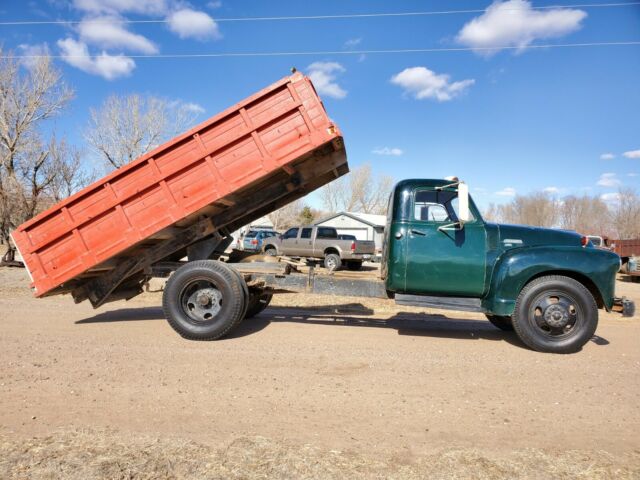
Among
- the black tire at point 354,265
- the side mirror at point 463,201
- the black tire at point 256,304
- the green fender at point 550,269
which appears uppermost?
the side mirror at point 463,201

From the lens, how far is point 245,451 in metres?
2.72

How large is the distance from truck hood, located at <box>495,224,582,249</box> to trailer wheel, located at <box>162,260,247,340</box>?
3.55 metres

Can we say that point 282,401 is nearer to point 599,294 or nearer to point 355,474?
point 355,474

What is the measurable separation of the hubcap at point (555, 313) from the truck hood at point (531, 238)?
2.30 ft

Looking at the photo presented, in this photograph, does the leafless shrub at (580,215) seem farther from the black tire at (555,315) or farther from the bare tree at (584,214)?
the black tire at (555,315)

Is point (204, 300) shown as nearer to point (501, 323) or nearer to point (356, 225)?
point (501, 323)

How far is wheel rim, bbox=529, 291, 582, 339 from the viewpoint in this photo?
512 centimetres

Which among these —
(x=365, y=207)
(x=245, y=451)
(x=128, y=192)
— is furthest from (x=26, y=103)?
(x=365, y=207)

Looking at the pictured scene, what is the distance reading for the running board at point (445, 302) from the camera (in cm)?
540

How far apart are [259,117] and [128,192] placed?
6.41 feet

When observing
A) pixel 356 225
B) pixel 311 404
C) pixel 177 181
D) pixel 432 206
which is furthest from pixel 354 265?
pixel 356 225

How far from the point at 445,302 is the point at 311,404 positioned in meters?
2.63

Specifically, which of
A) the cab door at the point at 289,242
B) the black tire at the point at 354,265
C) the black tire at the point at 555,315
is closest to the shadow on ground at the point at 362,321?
the black tire at the point at 555,315

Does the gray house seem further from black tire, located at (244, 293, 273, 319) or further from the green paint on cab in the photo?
the green paint on cab
